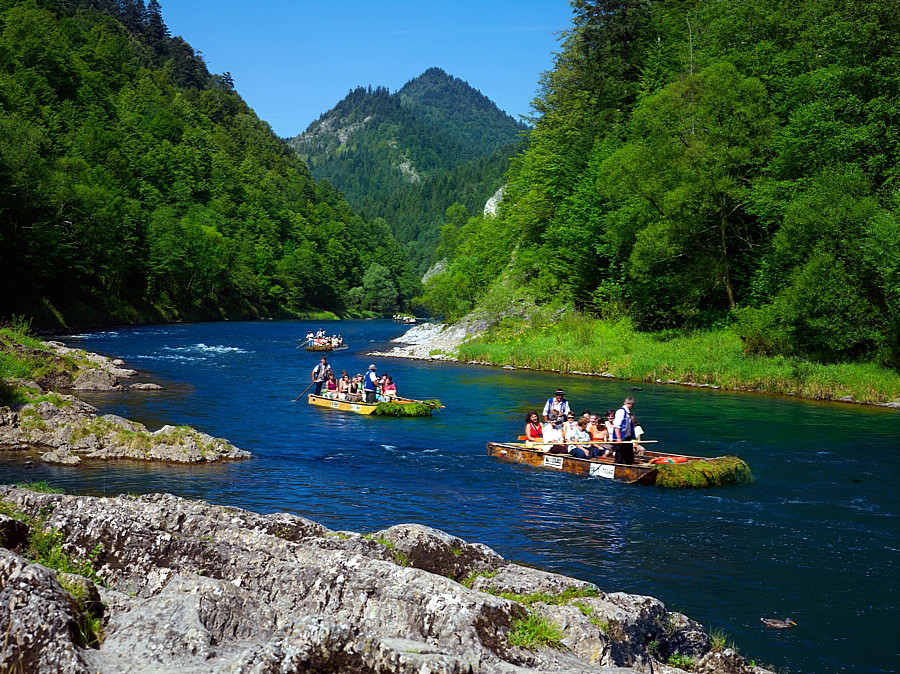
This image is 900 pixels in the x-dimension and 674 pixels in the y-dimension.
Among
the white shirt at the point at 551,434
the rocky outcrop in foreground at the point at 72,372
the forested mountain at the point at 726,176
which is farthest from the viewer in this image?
the forested mountain at the point at 726,176

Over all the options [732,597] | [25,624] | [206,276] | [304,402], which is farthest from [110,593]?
[206,276]

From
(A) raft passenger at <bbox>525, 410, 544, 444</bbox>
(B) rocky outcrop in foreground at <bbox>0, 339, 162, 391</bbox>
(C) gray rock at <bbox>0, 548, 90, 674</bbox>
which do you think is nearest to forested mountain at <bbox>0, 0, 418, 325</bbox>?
(B) rocky outcrop in foreground at <bbox>0, 339, 162, 391</bbox>

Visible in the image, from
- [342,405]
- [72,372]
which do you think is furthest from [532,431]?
[72,372]

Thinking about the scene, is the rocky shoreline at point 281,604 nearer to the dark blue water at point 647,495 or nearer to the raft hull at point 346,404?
the dark blue water at point 647,495

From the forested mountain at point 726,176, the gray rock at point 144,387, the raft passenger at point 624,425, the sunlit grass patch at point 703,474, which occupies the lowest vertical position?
the gray rock at point 144,387

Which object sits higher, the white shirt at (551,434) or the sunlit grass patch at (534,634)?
the sunlit grass patch at (534,634)

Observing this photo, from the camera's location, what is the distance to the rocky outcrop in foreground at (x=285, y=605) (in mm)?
4652

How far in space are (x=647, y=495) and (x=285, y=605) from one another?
1368 centimetres

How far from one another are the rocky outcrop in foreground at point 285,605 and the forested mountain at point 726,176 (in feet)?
95.8

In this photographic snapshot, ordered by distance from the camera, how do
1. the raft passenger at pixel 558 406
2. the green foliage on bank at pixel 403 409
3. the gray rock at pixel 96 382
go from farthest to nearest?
the gray rock at pixel 96 382 < the green foliage on bank at pixel 403 409 < the raft passenger at pixel 558 406

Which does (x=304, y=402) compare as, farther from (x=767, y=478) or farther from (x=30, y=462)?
(x=767, y=478)

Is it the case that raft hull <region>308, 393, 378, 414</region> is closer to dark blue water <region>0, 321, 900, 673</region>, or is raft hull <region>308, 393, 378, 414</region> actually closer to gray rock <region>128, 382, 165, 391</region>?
dark blue water <region>0, 321, 900, 673</region>

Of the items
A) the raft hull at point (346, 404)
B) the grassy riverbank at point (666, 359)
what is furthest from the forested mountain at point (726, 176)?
the raft hull at point (346, 404)

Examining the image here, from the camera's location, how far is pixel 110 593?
576cm
